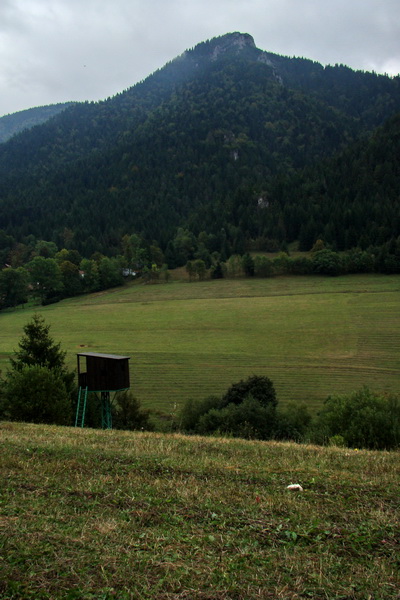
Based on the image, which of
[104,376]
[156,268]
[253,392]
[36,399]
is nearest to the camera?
[36,399]

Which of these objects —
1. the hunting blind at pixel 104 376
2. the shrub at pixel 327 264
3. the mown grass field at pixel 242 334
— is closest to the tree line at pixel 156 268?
the shrub at pixel 327 264

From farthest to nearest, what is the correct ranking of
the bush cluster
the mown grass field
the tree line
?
the tree line < the mown grass field < the bush cluster

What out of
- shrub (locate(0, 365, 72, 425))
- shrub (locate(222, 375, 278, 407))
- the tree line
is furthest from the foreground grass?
the tree line

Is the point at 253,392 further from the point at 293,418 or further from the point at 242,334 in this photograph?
the point at 242,334

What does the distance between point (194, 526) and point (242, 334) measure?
7062cm

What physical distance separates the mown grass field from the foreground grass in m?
31.3

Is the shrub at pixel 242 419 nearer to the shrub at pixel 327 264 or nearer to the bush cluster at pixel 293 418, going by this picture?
the bush cluster at pixel 293 418

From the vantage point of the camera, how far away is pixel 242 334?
77.5 metres

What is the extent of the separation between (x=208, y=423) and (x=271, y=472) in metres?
24.4

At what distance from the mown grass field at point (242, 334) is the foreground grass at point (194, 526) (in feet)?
103

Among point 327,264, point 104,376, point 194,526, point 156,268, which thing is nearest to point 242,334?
point 104,376

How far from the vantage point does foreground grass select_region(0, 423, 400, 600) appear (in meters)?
5.59

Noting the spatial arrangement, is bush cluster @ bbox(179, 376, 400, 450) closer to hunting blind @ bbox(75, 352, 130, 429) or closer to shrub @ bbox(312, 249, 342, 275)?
hunting blind @ bbox(75, 352, 130, 429)

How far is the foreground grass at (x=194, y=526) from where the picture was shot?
5.59m
